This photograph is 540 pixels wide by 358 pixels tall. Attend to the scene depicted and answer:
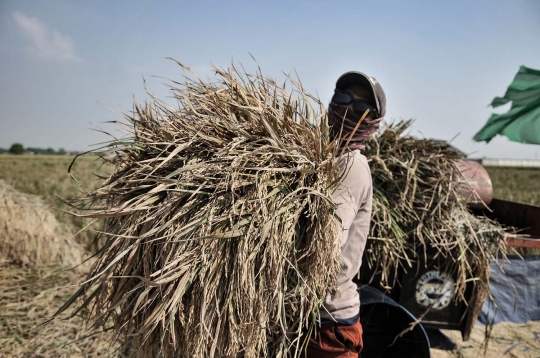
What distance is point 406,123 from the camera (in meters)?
3.34

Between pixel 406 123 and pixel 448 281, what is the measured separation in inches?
53.6

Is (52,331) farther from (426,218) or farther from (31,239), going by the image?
(426,218)

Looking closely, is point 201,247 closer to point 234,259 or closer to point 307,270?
point 234,259

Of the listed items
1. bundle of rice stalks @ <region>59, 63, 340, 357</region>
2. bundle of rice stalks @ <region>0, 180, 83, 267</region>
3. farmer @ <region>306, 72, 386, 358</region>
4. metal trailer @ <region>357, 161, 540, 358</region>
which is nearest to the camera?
bundle of rice stalks @ <region>59, 63, 340, 357</region>

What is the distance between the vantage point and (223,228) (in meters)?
1.56

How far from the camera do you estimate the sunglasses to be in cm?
216

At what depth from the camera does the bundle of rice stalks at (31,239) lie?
4.75 meters

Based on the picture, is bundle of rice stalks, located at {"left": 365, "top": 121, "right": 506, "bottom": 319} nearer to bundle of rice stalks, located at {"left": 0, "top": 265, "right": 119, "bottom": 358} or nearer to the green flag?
bundle of rice stalks, located at {"left": 0, "top": 265, "right": 119, "bottom": 358}

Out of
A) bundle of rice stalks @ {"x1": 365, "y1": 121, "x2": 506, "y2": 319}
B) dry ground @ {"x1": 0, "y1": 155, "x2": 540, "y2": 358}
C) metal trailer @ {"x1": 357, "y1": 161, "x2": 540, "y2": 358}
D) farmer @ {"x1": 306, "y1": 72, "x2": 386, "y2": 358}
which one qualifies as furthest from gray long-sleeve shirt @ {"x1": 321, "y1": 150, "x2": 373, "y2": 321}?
dry ground @ {"x1": 0, "y1": 155, "x2": 540, "y2": 358}

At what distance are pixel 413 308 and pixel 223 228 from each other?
2.33 m

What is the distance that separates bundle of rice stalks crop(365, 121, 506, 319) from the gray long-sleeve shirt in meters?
0.80

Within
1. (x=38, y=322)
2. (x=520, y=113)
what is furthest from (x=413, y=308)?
(x=520, y=113)

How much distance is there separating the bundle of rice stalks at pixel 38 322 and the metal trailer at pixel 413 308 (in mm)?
1900

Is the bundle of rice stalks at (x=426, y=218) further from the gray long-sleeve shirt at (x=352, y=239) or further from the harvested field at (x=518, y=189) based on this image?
the harvested field at (x=518, y=189)
